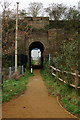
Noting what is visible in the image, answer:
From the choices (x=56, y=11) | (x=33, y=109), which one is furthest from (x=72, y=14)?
(x=33, y=109)

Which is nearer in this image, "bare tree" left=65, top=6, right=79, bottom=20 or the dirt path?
the dirt path

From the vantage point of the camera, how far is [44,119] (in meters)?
4.33

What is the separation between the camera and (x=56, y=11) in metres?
20.8

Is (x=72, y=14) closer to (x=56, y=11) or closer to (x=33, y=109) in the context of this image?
(x=56, y=11)

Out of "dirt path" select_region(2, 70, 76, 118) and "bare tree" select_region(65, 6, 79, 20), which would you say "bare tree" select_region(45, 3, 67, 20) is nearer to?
"bare tree" select_region(65, 6, 79, 20)

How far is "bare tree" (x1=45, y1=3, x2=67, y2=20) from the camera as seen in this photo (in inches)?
806

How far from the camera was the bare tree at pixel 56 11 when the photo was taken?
20.5 metres

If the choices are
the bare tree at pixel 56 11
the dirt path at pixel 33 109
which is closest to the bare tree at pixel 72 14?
the bare tree at pixel 56 11

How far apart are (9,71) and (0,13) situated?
5062 mm

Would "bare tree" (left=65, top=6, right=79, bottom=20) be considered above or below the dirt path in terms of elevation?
above

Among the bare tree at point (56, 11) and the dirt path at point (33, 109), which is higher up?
the bare tree at point (56, 11)

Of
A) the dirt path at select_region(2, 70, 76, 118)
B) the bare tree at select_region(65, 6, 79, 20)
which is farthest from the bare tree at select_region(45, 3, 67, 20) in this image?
the dirt path at select_region(2, 70, 76, 118)

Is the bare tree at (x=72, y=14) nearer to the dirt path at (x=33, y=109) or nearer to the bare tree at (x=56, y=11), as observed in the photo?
the bare tree at (x=56, y=11)

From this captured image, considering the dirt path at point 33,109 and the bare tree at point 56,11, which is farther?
the bare tree at point 56,11
